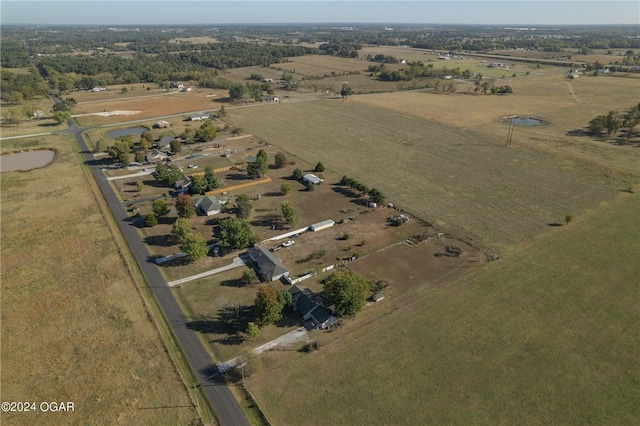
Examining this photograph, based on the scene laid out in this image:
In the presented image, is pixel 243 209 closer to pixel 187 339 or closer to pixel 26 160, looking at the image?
pixel 187 339

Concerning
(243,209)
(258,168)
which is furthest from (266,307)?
(258,168)

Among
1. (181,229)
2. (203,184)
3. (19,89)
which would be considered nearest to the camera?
(181,229)

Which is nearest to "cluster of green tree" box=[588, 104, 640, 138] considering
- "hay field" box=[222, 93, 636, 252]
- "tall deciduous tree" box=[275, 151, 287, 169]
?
"hay field" box=[222, 93, 636, 252]

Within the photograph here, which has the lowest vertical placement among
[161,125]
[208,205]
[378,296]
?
[378,296]

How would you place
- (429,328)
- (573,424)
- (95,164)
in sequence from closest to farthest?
(573,424)
(429,328)
(95,164)

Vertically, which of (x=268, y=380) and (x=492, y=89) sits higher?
(x=492, y=89)

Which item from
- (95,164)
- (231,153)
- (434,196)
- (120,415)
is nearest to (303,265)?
(120,415)

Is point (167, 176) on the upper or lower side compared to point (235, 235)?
lower

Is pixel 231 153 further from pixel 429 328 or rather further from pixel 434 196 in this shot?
pixel 429 328
